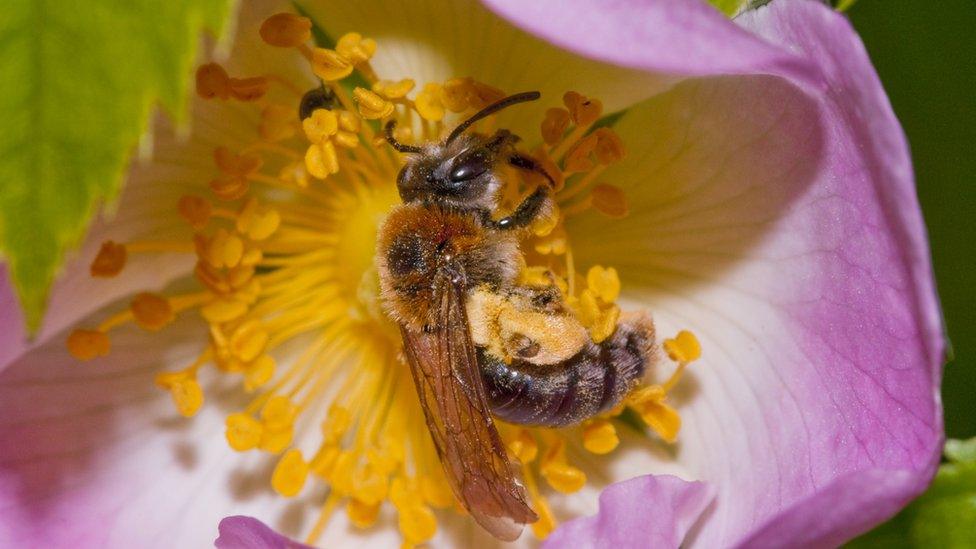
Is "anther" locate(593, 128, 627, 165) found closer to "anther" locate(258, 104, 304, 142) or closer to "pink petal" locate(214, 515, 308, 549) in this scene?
"anther" locate(258, 104, 304, 142)

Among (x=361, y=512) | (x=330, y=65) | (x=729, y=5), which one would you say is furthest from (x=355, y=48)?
(x=361, y=512)

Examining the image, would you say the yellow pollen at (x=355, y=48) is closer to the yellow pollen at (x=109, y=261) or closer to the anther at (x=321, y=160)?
the anther at (x=321, y=160)

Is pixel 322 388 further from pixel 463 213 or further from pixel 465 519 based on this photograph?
pixel 463 213

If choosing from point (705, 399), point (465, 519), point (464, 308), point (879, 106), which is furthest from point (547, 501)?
point (879, 106)

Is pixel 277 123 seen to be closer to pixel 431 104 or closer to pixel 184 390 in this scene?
pixel 431 104

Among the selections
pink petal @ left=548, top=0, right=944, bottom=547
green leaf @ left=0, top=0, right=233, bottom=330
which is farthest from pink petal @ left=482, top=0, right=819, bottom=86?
green leaf @ left=0, top=0, right=233, bottom=330

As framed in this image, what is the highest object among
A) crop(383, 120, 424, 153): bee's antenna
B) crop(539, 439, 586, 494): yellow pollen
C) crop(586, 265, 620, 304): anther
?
crop(383, 120, 424, 153): bee's antenna
